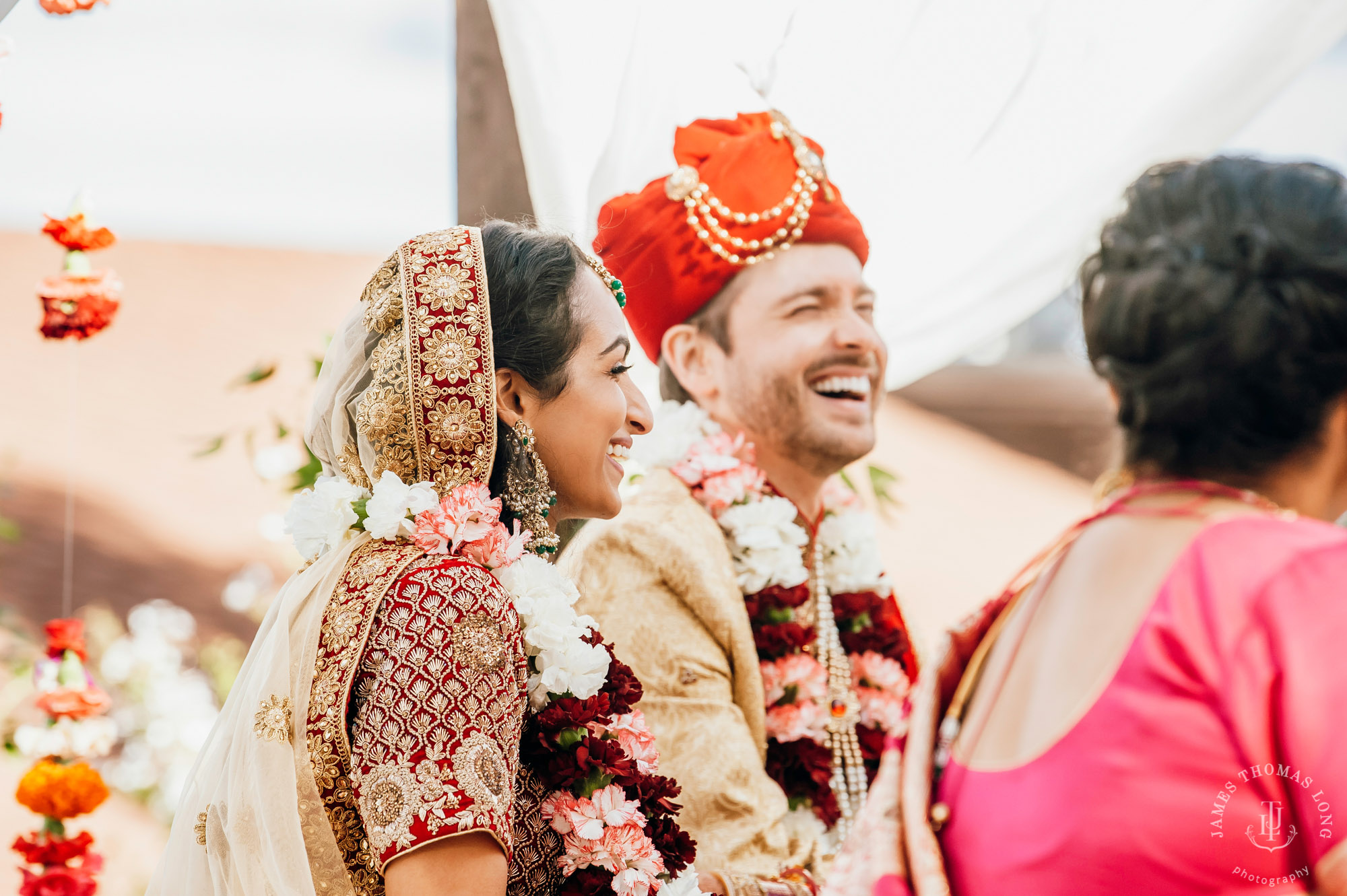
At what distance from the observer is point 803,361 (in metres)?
2.63

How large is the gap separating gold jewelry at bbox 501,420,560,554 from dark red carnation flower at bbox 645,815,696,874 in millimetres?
464

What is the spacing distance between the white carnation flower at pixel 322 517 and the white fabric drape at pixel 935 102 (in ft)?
4.49

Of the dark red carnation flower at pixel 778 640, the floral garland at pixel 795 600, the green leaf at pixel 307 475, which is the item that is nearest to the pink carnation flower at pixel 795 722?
the floral garland at pixel 795 600

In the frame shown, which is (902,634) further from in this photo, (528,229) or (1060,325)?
(1060,325)

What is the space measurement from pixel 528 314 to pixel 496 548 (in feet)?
1.25

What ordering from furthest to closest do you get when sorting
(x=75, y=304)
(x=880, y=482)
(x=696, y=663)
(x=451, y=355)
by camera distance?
1. (x=880, y=482)
2. (x=75, y=304)
3. (x=696, y=663)
4. (x=451, y=355)

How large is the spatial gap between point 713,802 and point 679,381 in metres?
1.02

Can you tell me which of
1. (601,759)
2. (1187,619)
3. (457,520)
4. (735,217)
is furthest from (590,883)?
(735,217)

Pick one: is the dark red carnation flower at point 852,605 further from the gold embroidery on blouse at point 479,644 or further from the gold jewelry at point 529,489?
the gold embroidery on blouse at point 479,644

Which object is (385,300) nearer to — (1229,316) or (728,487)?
(728,487)

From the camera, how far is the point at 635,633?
2.28 metres

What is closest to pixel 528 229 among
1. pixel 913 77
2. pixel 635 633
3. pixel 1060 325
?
pixel 635 633

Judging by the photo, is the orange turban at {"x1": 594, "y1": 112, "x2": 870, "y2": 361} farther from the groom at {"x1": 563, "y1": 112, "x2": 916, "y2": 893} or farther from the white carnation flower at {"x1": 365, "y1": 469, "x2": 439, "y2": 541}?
the white carnation flower at {"x1": 365, "y1": 469, "x2": 439, "y2": 541}

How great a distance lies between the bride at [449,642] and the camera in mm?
1464
